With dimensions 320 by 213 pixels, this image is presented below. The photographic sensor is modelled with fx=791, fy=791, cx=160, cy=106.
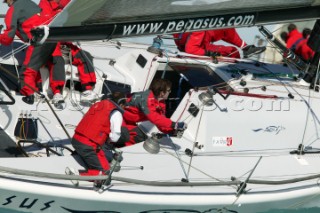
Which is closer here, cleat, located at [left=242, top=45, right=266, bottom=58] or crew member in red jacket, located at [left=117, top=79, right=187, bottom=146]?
crew member in red jacket, located at [left=117, top=79, right=187, bottom=146]

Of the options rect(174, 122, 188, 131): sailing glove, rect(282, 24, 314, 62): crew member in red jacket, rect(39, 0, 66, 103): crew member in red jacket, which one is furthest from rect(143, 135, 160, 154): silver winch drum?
rect(282, 24, 314, 62): crew member in red jacket

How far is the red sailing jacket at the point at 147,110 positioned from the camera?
6.29 meters

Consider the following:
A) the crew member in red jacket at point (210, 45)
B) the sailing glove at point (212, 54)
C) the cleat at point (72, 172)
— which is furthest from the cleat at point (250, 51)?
the cleat at point (72, 172)

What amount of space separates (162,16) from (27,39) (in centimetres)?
188


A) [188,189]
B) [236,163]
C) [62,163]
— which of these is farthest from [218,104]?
[62,163]

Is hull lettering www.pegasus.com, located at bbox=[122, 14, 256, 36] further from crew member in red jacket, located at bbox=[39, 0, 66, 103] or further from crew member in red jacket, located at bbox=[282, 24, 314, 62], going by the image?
crew member in red jacket, located at bbox=[282, 24, 314, 62]

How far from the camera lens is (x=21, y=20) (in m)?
7.10

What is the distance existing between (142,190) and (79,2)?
1482 millimetres

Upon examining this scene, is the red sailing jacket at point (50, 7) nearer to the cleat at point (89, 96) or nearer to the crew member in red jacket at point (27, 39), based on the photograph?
the crew member in red jacket at point (27, 39)

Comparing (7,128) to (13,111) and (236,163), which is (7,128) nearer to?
(13,111)

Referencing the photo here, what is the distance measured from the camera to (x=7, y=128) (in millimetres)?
6402

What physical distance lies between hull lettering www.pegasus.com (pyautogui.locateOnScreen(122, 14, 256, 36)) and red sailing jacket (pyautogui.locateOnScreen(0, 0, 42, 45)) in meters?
1.73

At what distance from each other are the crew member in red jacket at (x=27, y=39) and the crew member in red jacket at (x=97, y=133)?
1.26 m

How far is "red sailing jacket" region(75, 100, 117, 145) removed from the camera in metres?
5.81
